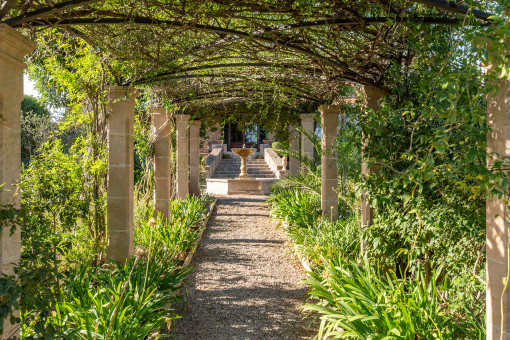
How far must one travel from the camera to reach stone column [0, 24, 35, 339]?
2.30m

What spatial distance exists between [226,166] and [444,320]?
18075 millimetres

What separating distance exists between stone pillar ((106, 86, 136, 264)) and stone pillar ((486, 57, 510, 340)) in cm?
358

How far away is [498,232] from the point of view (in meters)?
2.41

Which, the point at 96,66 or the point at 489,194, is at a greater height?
the point at 96,66

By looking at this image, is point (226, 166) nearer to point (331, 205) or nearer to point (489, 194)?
point (331, 205)

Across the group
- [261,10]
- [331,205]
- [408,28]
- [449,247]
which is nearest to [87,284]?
[261,10]

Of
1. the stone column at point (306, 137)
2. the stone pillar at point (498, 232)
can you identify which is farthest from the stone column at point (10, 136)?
the stone column at point (306, 137)

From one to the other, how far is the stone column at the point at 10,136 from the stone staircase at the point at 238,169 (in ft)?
52.3

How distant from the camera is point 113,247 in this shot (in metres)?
4.63

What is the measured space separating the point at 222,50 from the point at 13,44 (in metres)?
2.82

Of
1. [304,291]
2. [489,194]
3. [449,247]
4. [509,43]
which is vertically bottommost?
[304,291]

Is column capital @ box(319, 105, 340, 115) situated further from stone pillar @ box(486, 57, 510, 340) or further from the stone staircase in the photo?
the stone staircase

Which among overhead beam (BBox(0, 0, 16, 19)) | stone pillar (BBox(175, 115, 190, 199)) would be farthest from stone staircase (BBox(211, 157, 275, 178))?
overhead beam (BBox(0, 0, 16, 19))

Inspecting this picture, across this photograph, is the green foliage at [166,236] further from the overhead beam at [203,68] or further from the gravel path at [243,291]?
the overhead beam at [203,68]
